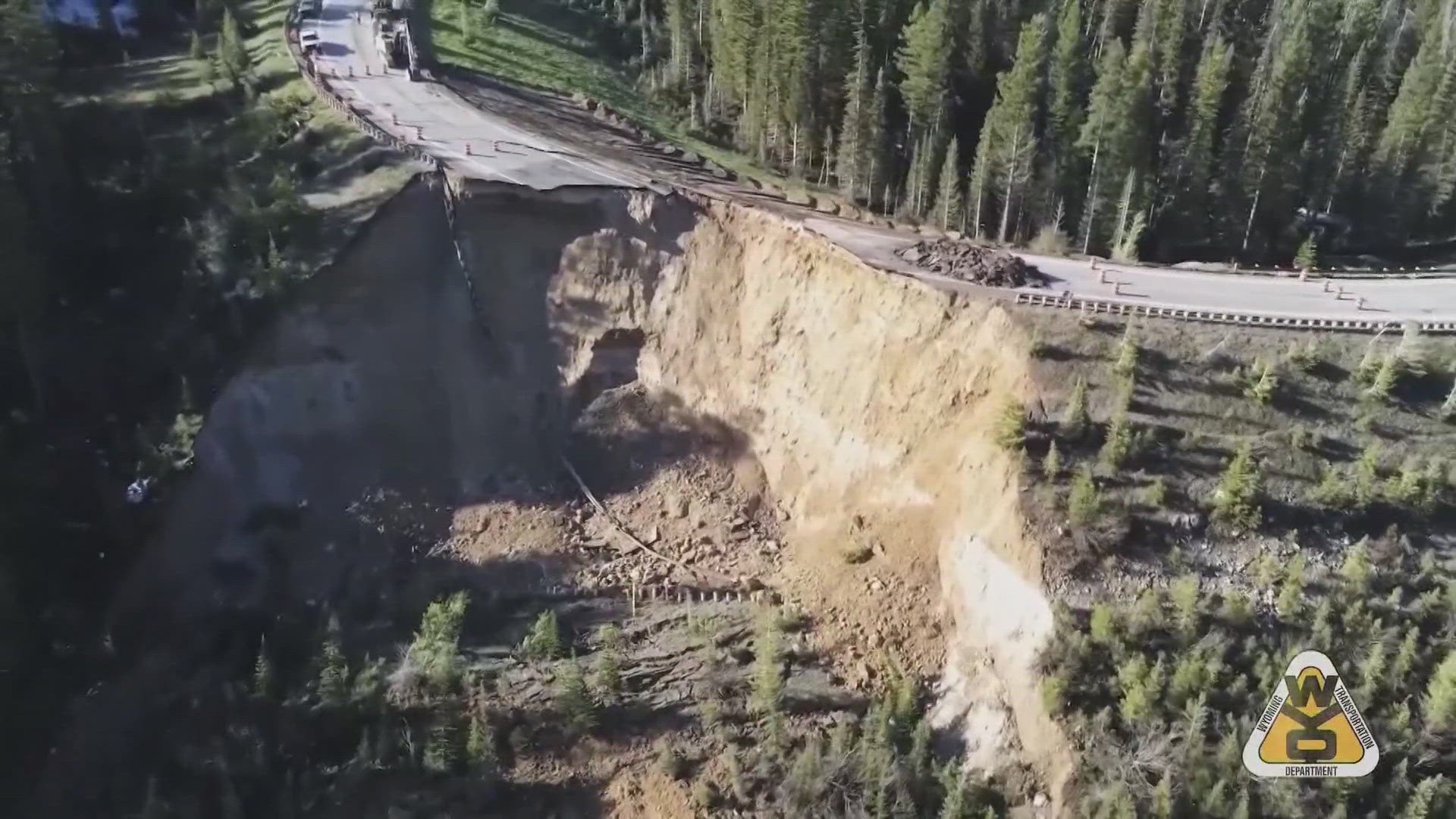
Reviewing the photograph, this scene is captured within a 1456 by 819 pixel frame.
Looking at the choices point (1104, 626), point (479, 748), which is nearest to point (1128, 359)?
point (1104, 626)

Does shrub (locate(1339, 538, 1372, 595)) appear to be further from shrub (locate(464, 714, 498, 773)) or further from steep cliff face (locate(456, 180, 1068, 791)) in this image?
shrub (locate(464, 714, 498, 773))

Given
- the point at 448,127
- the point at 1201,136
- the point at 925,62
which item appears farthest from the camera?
the point at 925,62

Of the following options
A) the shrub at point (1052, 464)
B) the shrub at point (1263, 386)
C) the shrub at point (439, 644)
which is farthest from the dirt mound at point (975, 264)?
the shrub at point (439, 644)

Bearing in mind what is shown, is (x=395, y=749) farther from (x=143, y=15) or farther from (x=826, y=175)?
(x=143, y=15)

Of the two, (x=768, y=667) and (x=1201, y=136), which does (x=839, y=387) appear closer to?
(x=768, y=667)

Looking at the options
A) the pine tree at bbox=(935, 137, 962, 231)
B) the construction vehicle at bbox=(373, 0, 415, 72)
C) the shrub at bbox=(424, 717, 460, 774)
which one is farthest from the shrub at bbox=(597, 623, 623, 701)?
the construction vehicle at bbox=(373, 0, 415, 72)

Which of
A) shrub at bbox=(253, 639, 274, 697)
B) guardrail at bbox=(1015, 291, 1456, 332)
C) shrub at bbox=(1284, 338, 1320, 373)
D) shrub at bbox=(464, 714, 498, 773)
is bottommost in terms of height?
shrub at bbox=(464, 714, 498, 773)
